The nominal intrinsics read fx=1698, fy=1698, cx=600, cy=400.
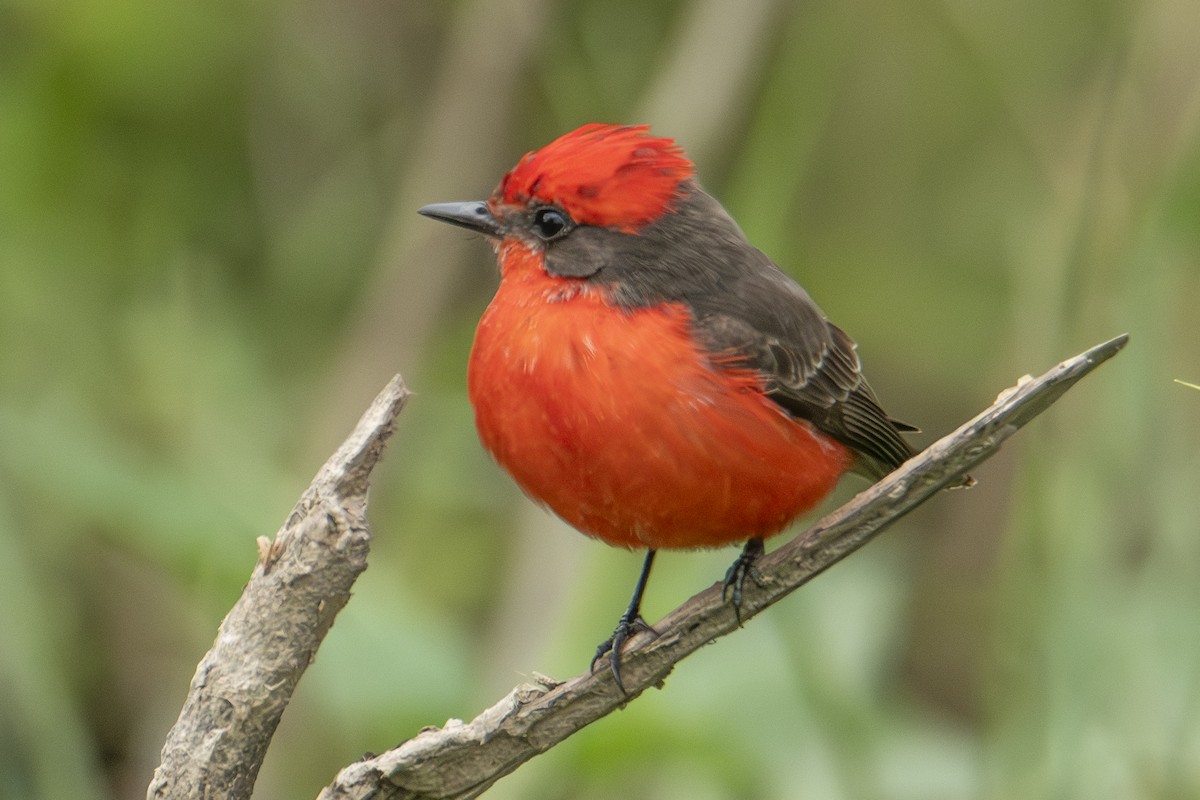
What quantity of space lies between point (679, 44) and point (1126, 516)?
260 cm

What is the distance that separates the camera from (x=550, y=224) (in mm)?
4094

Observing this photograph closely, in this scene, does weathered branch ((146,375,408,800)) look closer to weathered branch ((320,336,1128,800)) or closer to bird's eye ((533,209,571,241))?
weathered branch ((320,336,1128,800))

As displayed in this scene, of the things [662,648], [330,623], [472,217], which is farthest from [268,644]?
[472,217]

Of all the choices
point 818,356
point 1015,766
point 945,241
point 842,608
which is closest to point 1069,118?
point 945,241

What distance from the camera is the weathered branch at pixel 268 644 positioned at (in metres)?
2.99

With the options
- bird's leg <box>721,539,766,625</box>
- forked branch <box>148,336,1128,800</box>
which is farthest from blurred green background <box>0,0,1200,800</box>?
forked branch <box>148,336,1128,800</box>

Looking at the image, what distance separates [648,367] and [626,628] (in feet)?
2.76

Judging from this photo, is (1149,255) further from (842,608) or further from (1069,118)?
(1069,118)

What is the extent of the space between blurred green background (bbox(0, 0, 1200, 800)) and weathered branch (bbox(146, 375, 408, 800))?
4.85ft

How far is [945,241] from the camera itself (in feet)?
22.7

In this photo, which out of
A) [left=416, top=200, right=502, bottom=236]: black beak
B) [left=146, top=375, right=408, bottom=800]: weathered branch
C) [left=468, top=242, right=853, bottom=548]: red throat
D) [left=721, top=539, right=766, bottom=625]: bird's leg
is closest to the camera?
[left=146, top=375, right=408, bottom=800]: weathered branch

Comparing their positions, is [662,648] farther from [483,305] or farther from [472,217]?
[483,305]

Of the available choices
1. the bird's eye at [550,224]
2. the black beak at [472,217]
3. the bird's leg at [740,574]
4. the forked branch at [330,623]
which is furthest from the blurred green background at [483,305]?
the forked branch at [330,623]

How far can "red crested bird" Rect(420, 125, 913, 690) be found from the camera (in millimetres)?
3627
